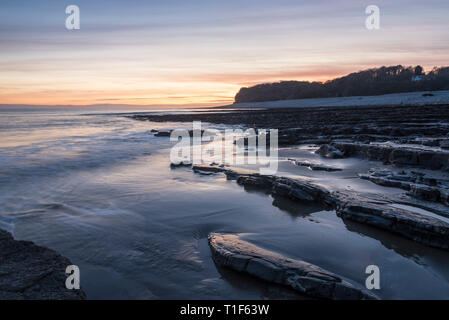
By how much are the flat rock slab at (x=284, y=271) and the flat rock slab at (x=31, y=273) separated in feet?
5.08

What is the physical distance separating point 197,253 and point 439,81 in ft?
354

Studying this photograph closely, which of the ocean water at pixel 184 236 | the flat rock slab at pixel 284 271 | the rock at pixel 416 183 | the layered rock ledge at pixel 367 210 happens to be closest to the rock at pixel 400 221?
the layered rock ledge at pixel 367 210

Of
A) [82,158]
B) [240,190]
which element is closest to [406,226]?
[240,190]

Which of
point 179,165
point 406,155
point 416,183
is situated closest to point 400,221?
point 416,183

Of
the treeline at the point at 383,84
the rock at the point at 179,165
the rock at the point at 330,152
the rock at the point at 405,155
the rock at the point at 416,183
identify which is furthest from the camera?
the treeline at the point at 383,84

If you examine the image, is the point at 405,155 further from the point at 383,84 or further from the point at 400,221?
the point at 383,84

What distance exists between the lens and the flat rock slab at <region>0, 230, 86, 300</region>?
250cm

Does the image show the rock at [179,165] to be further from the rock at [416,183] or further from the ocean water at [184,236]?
the rock at [416,183]

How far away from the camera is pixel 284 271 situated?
9.21 feet

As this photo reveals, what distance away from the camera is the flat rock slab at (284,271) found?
8.40 feet

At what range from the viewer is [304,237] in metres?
3.85

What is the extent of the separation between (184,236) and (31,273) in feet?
5.98

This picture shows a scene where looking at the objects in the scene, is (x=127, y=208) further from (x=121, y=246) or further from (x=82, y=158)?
(x=82, y=158)

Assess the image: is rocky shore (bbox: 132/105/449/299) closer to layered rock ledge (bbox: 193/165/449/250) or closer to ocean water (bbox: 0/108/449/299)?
layered rock ledge (bbox: 193/165/449/250)
